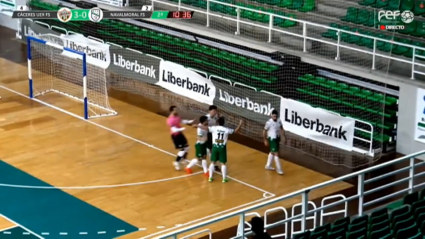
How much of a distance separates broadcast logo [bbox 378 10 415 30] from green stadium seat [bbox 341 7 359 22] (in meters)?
1.07

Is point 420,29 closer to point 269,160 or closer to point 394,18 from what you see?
point 394,18

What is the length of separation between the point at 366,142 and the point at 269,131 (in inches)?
118

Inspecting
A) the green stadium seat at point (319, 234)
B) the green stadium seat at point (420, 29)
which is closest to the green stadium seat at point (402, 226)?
the green stadium seat at point (319, 234)

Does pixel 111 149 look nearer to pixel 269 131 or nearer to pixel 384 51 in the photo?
pixel 269 131

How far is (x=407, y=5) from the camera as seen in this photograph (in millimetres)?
25281

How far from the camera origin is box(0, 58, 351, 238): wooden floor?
19719 mm

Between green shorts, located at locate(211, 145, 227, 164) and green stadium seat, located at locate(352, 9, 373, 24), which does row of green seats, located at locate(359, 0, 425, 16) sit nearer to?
green stadium seat, located at locate(352, 9, 373, 24)

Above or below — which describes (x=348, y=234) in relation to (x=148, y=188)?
above

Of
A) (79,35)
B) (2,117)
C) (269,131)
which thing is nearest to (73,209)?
(269,131)

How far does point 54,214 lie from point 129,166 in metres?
3.09

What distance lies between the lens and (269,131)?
70.1 ft

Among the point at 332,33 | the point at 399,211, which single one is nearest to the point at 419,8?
the point at 332,33

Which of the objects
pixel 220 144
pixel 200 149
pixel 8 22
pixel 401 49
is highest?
pixel 401 49

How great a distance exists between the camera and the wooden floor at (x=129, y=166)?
64.7 feet
